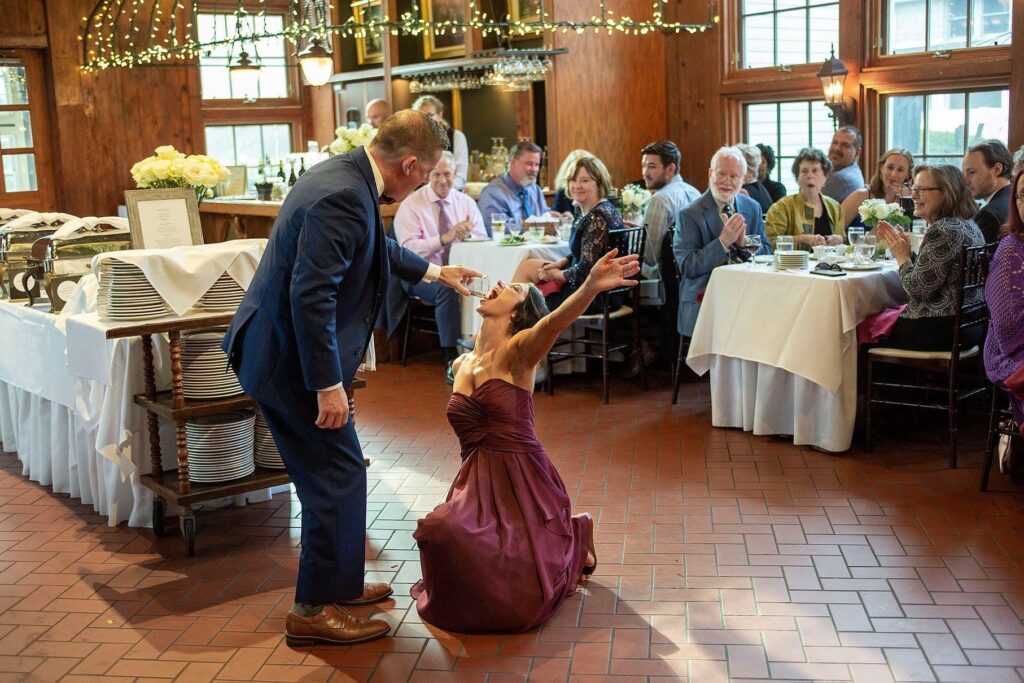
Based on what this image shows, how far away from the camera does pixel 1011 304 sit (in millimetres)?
4621

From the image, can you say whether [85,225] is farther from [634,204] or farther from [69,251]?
[634,204]

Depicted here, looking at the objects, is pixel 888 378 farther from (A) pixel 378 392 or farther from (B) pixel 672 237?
(A) pixel 378 392

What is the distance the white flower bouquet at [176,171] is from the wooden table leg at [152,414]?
1.03 metres

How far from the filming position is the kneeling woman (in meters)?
3.58

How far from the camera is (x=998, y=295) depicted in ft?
15.4

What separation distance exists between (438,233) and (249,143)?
576 cm

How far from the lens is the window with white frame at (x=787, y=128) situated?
933 cm

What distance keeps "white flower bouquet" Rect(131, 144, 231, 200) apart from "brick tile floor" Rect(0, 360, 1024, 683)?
1.55 m

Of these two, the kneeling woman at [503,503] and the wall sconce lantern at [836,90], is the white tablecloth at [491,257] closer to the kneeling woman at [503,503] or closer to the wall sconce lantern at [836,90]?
the wall sconce lantern at [836,90]

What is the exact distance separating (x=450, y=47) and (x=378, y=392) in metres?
5.32

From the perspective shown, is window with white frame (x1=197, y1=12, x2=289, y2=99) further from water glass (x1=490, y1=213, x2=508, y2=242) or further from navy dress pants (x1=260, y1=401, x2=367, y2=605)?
navy dress pants (x1=260, y1=401, x2=367, y2=605)

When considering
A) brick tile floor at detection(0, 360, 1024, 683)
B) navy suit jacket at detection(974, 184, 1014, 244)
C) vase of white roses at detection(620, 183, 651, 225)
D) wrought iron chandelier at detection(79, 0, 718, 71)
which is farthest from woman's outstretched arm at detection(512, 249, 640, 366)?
wrought iron chandelier at detection(79, 0, 718, 71)

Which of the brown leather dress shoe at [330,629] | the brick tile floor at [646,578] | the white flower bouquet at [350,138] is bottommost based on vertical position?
the brick tile floor at [646,578]

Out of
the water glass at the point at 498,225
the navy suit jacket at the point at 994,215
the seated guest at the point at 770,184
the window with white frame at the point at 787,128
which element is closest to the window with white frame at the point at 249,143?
the water glass at the point at 498,225
